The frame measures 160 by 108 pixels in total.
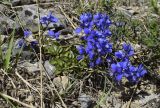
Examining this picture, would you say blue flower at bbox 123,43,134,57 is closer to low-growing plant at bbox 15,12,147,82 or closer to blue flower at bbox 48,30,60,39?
low-growing plant at bbox 15,12,147,82

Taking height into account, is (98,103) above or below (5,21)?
below

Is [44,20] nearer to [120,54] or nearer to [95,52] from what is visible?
[95,52]

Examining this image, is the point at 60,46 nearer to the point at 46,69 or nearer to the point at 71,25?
the point at 46,69

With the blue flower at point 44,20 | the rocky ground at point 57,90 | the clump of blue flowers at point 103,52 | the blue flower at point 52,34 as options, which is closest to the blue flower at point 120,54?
the clump of blue flowers at point 103,52

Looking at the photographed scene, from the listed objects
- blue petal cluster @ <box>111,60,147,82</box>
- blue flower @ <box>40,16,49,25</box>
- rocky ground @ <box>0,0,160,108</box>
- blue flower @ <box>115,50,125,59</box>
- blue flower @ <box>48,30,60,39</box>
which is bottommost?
rocky ground @ <box>0,0,160,108</box>

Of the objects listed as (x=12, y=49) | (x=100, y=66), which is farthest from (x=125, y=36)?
(x=12, y=49)

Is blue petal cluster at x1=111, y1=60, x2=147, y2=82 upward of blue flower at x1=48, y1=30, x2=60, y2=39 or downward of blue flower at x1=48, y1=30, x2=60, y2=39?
downward

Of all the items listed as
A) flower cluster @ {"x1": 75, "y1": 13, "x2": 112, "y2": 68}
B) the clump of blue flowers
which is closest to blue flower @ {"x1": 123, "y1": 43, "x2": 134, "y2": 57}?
the clump of blue flowers

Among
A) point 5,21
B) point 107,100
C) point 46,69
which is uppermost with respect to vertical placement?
point 5,21

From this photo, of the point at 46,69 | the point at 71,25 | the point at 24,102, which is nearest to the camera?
the point at 24,102
